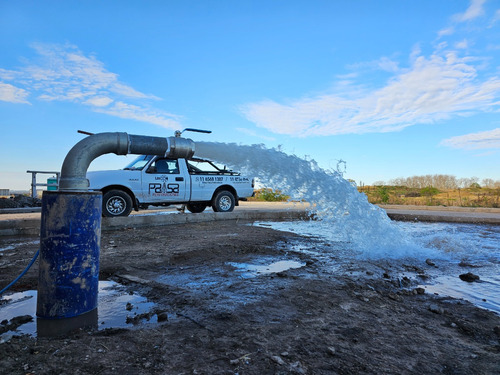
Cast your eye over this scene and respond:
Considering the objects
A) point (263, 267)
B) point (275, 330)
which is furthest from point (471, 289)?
point (275, 330)

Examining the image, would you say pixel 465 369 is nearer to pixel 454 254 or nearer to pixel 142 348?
pixel 142 348

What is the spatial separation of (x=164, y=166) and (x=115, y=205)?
1.88 metres

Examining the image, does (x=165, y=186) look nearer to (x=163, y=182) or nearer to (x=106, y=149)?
(x=163, y=182)

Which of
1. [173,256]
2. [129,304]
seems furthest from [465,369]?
[173,256]

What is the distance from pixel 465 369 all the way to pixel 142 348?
2.11 m

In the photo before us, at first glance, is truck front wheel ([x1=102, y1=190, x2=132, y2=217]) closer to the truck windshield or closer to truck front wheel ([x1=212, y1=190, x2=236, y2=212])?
the truck windshield

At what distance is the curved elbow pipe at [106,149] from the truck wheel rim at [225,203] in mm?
7577

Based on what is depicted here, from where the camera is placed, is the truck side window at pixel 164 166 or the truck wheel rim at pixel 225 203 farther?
the truck wheel rim at pixel 225 203

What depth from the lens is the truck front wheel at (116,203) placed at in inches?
368

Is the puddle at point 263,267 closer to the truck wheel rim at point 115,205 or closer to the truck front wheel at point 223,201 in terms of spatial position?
the truck wheel rim at point 115,205

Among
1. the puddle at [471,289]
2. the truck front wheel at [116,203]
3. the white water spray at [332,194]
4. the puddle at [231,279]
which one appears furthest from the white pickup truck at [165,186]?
the puddle at [471,289]

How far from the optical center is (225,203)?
11.9m

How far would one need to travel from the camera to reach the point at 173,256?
18.2 feet

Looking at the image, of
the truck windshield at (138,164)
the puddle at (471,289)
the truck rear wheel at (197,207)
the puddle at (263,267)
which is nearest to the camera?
the puddle at (471,289)
